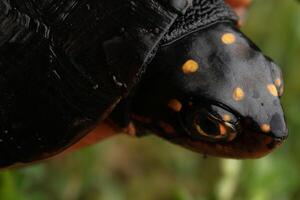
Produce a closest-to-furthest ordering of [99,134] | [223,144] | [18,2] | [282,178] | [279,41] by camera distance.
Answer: [18,2]
[223,144]
[99,134]
[282,178]
[279,41]

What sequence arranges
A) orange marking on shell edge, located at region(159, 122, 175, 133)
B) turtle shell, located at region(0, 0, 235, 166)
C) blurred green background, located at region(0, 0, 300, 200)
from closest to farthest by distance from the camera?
turtle shell, located at region(0, 0, 235, 166) → orange marking on shell edge, located at region(159, 122, 175, 133) → blurred green background, located at region(0, 0, 300, 200)

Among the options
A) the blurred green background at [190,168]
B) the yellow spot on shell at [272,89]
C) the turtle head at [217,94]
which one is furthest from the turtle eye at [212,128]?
the blurred green background at [190,168]

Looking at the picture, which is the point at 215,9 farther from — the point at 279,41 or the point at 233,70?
the point at 279,41

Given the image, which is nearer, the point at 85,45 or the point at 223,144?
the point at 85,45

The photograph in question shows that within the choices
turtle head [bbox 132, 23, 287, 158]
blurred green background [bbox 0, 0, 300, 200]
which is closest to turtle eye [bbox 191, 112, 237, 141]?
turtle head [bbox 132, 23, 287, 158]

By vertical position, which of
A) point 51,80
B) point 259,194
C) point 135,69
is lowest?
point 259,194

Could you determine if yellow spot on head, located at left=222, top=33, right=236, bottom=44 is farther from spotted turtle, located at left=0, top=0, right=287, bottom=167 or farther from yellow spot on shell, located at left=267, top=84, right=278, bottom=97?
yellow spot on shell, located at left=267, top=84, right=278, bottom=97

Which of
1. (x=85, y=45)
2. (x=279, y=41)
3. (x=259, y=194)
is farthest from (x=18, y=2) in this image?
(x=279, y=41)
